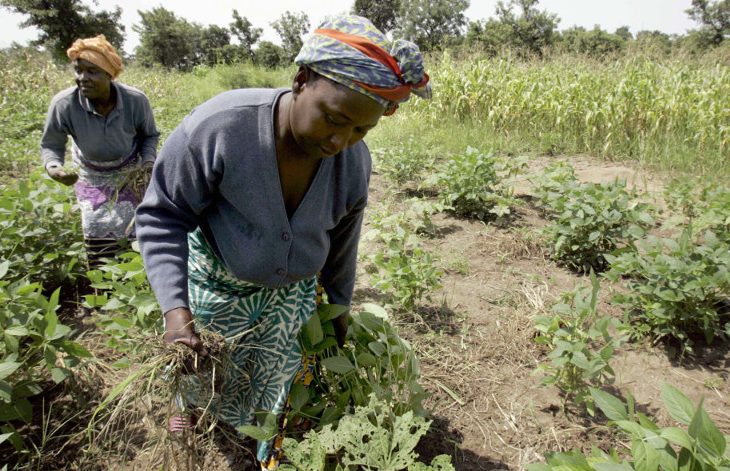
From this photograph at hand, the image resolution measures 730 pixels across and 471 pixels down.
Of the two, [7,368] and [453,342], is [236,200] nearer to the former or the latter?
[7,368]

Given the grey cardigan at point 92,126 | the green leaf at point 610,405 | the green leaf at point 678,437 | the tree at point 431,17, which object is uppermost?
the tree at point 431,17

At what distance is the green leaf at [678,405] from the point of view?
1070mm

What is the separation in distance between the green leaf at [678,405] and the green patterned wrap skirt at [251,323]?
1.06 metres

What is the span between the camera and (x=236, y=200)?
47.7 inches

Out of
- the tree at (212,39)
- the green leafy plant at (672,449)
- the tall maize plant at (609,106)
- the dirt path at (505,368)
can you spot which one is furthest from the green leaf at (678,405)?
the tree at (212,39)

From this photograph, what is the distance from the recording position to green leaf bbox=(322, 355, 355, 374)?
157 centimetres

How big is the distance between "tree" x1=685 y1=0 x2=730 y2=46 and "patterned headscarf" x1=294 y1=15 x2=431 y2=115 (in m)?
44.2

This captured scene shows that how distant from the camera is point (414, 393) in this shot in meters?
1.67

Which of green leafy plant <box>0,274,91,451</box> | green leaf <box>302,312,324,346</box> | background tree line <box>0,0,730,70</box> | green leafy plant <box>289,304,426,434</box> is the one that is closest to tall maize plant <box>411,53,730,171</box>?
green leafy plant <box>289,304,426,434</box>

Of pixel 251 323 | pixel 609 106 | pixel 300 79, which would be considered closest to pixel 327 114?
pixel 300 79

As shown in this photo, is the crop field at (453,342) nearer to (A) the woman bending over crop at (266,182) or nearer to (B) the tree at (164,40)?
(A) the woman bending over crop at (266,182)

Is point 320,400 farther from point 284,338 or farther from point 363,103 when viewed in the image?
point 363,103

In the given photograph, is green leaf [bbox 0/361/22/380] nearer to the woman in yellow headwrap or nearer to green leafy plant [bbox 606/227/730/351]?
the woman in yellow headwrap

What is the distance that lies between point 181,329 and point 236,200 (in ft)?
1.19
